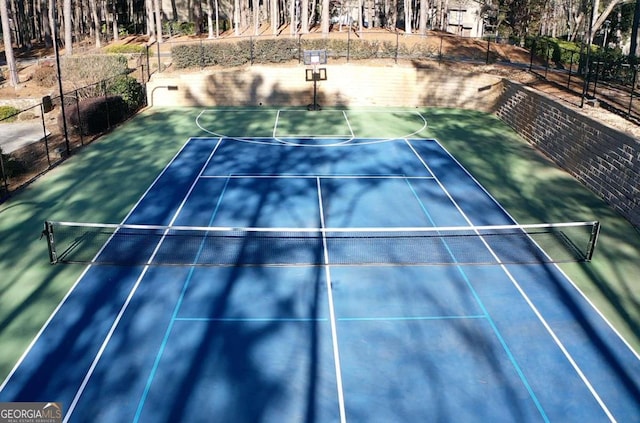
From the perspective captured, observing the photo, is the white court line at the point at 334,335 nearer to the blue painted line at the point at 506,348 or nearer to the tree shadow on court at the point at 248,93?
the blue painted line at the point at 506,348

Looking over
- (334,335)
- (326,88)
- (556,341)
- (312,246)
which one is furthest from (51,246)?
(326,88)

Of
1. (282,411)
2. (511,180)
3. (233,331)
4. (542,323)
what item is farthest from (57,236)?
(511,180)

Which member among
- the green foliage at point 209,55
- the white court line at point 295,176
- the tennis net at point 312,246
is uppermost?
the green foliage at point 209,55

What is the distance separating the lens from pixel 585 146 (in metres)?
19.2

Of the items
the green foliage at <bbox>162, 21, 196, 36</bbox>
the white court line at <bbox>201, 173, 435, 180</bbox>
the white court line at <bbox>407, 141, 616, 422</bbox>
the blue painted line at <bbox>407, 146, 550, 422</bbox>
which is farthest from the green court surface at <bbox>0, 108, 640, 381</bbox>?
the green foliage at <bbox>162, 21, 196, 36</bbox>

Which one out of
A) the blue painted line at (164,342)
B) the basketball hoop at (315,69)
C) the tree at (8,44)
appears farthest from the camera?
the tree at (8,44)

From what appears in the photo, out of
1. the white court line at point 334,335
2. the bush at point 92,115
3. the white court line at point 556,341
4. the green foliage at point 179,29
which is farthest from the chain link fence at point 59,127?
the green foliage at point 179,29

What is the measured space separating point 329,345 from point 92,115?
1882 cm

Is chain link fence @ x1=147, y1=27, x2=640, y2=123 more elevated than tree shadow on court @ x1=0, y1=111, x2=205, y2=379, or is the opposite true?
chain link fence @ x1=147, y1=27, x2=640, y2=123

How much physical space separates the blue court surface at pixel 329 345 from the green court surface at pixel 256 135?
23.3 inches

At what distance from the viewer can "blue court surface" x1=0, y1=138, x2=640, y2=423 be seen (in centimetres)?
886

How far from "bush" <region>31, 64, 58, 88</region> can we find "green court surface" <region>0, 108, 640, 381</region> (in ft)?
41.4

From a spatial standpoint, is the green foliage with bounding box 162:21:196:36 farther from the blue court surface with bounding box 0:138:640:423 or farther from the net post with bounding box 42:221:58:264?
the net post with bounding box 42:221:58:264

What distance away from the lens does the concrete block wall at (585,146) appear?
16359mm
